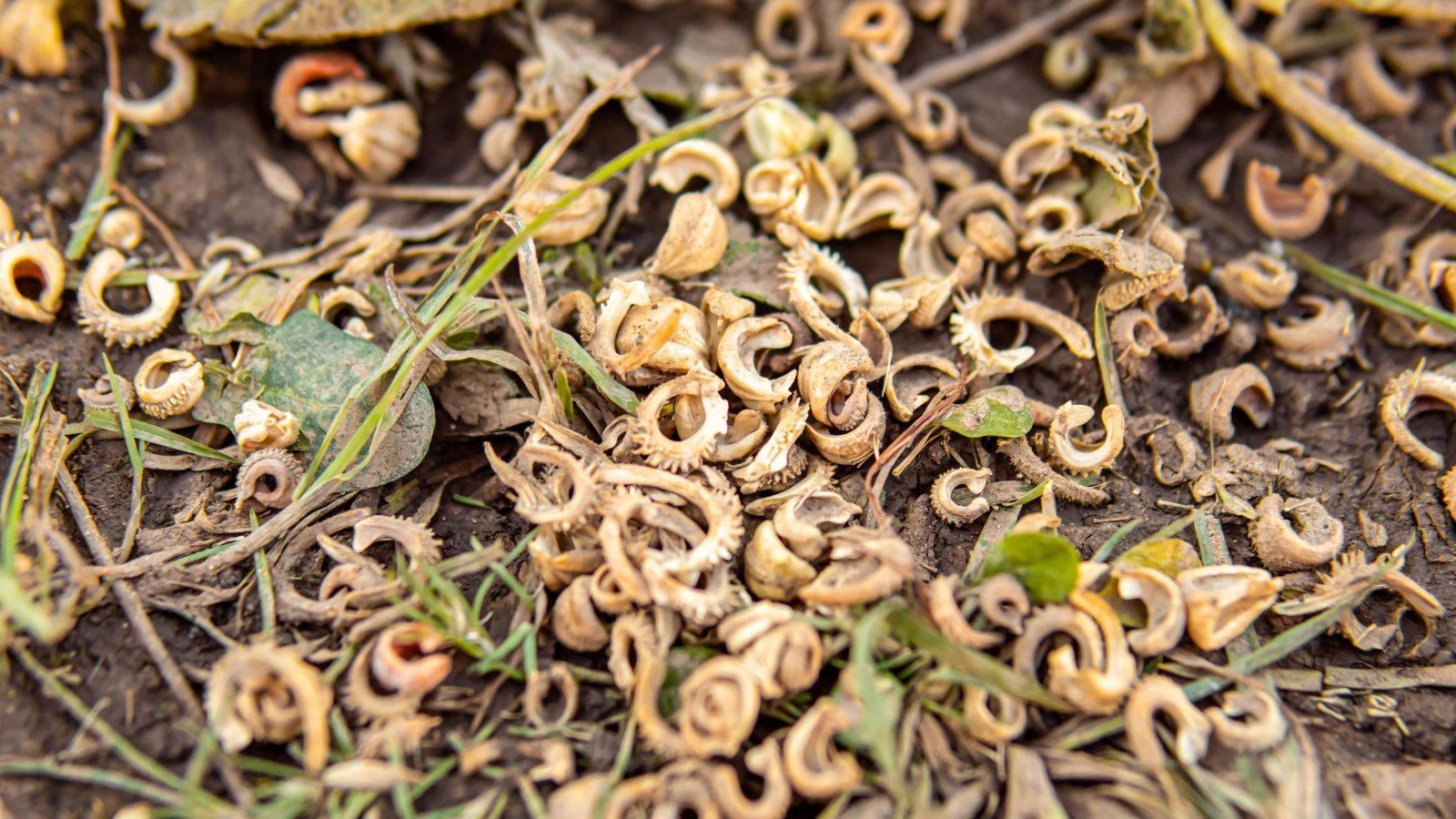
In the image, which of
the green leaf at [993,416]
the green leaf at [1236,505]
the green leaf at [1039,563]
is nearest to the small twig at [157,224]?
the green leaf at [993,416]

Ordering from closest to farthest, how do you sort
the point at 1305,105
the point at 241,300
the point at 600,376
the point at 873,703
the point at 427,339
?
the point at 873,703 → the point at 427,339 → the point at 600,376 → the point at 241,300 → the point at 1305,105

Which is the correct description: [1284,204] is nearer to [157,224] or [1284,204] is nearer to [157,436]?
[157,436]

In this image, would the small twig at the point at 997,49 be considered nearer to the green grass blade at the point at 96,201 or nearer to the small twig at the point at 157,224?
the small twig at the point at 157,224

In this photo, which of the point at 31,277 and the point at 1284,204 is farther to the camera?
the point at 1284,204

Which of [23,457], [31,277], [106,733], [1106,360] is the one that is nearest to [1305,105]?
[1106,360]

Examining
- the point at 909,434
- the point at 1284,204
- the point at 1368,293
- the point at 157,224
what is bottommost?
the point at 1368,293

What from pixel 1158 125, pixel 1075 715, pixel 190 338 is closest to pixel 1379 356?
pixel 1158 125

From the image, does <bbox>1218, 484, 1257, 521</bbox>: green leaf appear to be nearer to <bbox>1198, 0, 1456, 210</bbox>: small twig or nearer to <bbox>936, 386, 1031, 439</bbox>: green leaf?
<bbox>936, 386, 1031, 439</bbox>: green leaf
